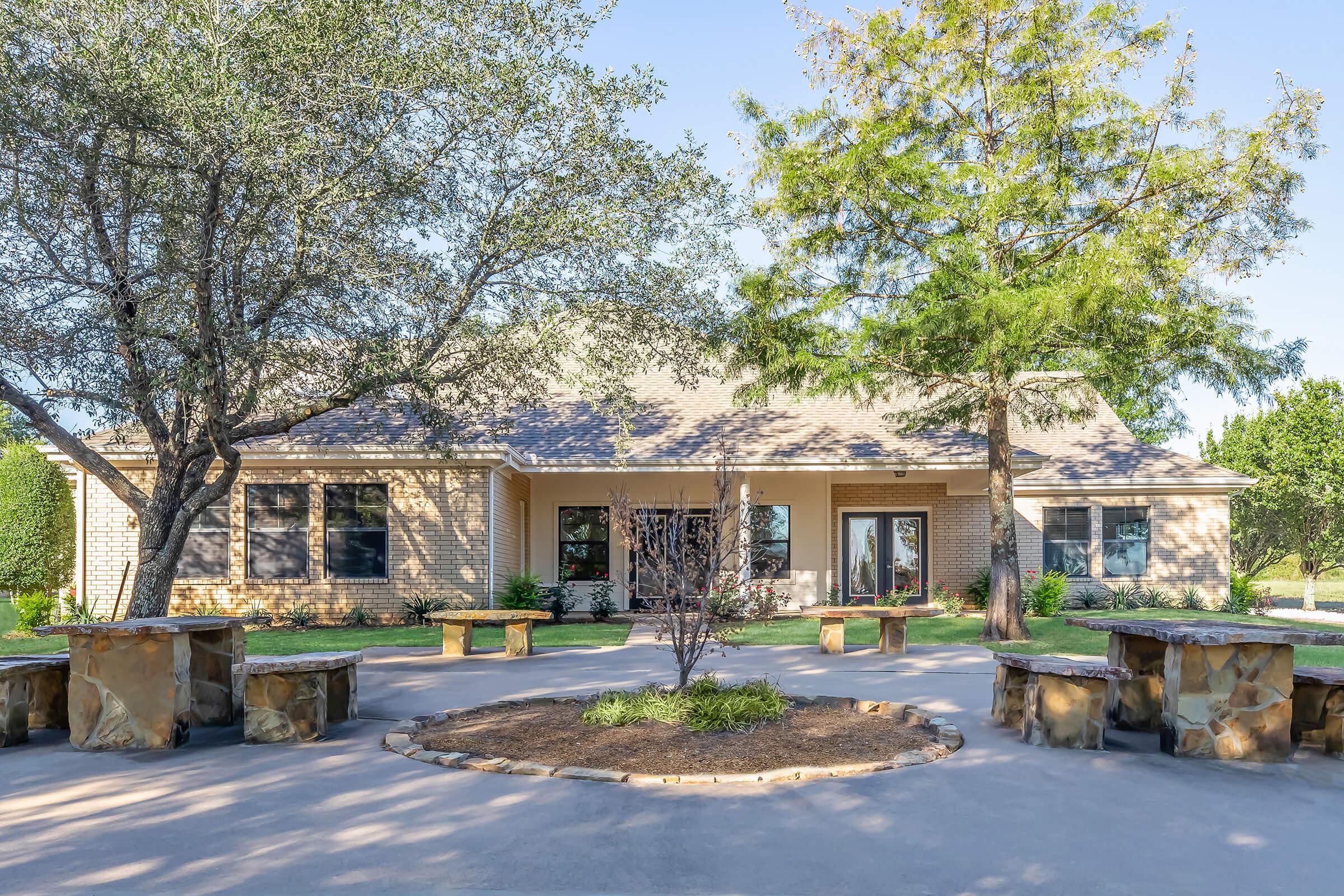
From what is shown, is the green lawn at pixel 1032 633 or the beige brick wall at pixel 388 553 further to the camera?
the beige brick wall at pixel 388 553

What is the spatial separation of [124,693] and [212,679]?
1.08m

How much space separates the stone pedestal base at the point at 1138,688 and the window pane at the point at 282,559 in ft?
44.9

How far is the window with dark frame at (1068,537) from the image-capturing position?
20812 millimetres

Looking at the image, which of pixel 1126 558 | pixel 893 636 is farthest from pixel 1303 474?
pixel 893 636

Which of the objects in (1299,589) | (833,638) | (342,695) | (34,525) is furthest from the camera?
(1299,589)

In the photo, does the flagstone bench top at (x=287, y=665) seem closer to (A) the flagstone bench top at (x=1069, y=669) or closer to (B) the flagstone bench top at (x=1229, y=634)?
(A) the flagstone bench top at (x=1069, y=669)

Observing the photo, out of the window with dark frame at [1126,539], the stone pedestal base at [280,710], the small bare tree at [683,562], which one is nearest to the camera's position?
the stone pedestal base at [280,710]

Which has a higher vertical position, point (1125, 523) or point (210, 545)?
point (1125, 523)

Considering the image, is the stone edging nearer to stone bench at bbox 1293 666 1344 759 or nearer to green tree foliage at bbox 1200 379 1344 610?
stone bench at bbox 1293 666 1344 759

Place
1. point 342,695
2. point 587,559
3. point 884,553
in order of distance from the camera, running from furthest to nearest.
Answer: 1. point 884,553
2. point 587,559
3. point 342,695

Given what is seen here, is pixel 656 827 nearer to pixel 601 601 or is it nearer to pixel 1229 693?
pixel 1229 693

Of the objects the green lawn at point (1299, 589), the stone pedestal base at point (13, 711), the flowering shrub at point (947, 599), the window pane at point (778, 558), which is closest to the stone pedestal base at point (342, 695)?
the stone pedestal base at point (13, 711)

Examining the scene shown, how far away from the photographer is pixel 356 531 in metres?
17.0

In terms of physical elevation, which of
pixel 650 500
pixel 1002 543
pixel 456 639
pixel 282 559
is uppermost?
pixel 650 500
